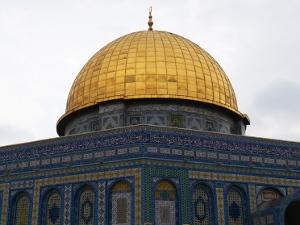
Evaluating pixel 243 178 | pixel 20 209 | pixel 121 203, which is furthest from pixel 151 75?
pixel 20 209

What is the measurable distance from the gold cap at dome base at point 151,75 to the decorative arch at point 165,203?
4.58m

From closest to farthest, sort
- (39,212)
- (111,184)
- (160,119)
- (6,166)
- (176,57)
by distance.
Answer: (111,184)
(39,212)
(6,166)
(160,119)
(176,57)

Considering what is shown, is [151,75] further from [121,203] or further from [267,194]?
[267,194]

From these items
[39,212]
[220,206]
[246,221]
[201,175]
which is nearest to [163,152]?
[201,175]

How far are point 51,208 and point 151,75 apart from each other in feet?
20.6

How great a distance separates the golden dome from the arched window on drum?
14.5 feet

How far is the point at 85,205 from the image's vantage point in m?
15.2

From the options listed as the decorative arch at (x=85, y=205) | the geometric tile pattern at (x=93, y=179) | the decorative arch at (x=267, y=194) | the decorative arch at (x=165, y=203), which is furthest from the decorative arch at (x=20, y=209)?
the decorative arch at (x=267, y=194)

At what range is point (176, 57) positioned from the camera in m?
19.8

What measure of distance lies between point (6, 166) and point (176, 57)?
7636mm

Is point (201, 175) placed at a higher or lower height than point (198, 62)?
lower

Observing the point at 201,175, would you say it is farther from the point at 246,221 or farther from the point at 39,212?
the point at 39,212

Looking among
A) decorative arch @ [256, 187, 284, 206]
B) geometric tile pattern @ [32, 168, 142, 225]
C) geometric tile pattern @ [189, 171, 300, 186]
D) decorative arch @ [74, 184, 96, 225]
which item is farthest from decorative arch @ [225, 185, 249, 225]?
decorative arch @ [74, 184, 96, 225]

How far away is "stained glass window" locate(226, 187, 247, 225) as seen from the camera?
1537 centimetres
